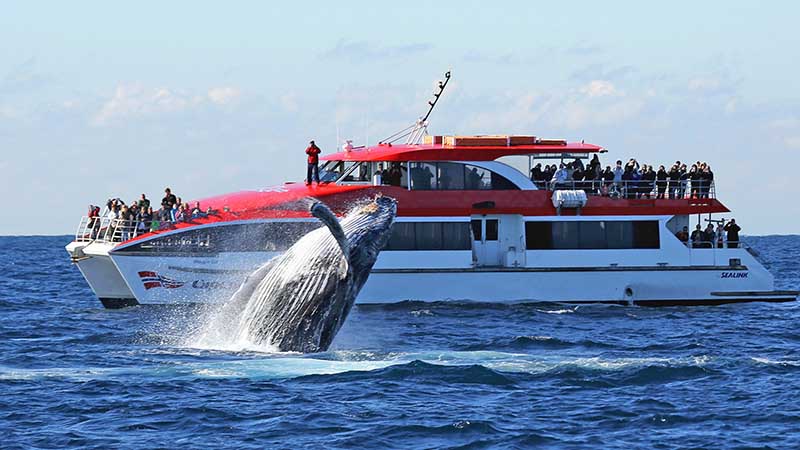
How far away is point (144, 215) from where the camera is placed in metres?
32.7

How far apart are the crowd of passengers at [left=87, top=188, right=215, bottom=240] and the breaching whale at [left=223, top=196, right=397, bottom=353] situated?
1301cm

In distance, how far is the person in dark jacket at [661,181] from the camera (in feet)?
113

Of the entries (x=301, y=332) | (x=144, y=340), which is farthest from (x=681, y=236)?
(x=301, y=332)

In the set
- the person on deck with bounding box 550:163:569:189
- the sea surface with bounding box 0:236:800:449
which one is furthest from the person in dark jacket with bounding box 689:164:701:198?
the sea surface with bounding box 0:236:800:449

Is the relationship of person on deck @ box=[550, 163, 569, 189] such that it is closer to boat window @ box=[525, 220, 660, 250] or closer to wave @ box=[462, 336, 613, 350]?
boat window @ box=[525, 220, 660, 250]

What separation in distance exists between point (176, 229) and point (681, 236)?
1283 centimetres

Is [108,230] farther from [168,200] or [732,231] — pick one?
[732,231]

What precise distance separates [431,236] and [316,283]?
15560mm

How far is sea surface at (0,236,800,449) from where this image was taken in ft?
52.0

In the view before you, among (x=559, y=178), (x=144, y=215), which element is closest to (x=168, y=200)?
(x=144, y=215)

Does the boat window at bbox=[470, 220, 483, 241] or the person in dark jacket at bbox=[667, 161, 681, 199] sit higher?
the person in dark jacket at bbox=[667, 161, 681, 199]

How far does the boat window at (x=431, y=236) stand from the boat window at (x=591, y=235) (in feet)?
5.53

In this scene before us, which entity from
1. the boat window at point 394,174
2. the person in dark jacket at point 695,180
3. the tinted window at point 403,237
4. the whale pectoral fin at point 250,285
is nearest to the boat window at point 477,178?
the boat window at point 394,174

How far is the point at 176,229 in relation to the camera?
31453mm
